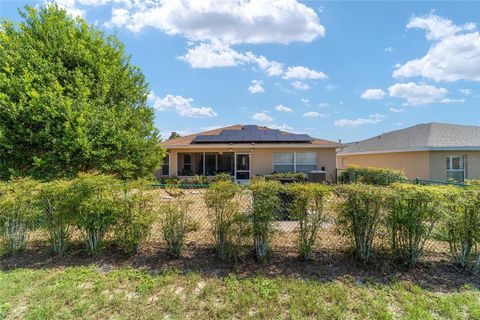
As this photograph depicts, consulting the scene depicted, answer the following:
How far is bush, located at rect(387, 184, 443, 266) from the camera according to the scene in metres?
3.66

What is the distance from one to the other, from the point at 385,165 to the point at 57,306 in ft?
70.0

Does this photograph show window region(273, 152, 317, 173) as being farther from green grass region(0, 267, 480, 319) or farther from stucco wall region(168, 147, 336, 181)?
green grass region(0, 267, 480, 319)

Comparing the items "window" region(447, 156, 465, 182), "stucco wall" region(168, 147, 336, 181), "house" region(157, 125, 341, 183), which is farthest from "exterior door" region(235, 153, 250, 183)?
"window" region(447, 156, 465, 182)

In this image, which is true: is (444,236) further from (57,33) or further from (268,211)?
(57,33)

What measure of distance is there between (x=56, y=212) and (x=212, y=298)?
3.48 m

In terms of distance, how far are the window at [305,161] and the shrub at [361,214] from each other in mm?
11989

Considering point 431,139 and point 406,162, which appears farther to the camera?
point 406,162

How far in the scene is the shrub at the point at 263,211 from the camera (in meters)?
3.92

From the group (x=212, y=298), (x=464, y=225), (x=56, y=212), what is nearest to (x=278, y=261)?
(x=212, y=298)

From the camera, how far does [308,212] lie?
3986 mm

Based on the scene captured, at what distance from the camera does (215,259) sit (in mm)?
4125

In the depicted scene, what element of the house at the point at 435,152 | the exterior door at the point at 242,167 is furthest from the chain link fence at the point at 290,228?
the house at the point at 435,152

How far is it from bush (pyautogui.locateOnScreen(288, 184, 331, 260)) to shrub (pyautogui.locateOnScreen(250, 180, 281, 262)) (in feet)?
1.19

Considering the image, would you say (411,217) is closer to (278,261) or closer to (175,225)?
(278,261)
